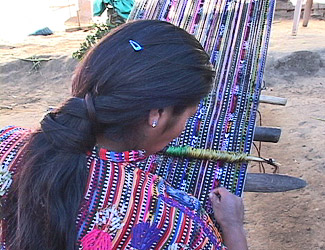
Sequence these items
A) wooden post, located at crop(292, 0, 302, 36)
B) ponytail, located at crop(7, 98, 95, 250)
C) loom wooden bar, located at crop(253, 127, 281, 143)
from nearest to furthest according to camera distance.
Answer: ponytail, located at crop(7, 98, 95, 250) → loom wooden bar, located at crop(253, 127, 281, 143) → wooden post, located at crop(292, 0, 302, 36)

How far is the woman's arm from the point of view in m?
1.02

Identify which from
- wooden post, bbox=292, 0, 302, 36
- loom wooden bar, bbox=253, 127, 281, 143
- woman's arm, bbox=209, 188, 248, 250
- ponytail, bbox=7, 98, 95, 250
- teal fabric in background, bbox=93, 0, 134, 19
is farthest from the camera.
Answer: wooden post, bbox=292, 0, 302, 36

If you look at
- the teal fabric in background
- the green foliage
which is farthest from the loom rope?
the teal fabric in background

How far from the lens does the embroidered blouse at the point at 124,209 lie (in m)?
0.77

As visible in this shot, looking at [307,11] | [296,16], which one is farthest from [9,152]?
[307,11]

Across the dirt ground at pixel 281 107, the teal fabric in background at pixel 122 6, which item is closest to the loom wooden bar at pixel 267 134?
the dirt ground at pixel 281 107

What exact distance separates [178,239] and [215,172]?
1.72 ft

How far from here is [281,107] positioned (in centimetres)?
375

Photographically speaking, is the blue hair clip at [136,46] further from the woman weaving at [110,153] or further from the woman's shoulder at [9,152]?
the woman's shoulder at [9,152]

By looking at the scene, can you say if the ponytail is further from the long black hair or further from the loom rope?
the loom rope

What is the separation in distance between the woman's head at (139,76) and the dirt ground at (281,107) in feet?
2.37

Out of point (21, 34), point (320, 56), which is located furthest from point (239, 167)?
point (21, 34)

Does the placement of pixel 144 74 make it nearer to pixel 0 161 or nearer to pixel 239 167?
pixel 0 161

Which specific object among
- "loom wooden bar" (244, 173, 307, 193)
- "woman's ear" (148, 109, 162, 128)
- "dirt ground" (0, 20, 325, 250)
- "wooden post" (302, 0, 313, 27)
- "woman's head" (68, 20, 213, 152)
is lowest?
"dirt ground" (0, 20, 325, 250)
